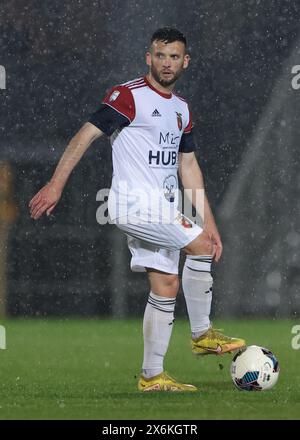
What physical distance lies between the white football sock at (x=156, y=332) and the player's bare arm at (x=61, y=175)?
2.87 feet

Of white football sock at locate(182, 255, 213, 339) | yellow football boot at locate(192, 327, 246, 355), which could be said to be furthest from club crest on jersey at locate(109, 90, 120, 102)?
yellow football boot at locate(192, 327, 246, 355)

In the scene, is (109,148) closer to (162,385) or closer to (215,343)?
(215,343)

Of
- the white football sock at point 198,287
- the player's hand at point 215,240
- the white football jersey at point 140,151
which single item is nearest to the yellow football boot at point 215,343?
the white football sock at point 198,287

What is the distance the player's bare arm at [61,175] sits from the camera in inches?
286

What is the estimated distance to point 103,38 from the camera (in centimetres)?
1520

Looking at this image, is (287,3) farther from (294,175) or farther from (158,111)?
(158,111)

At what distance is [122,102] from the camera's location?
25.2 ft

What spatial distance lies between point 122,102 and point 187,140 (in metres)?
0.67

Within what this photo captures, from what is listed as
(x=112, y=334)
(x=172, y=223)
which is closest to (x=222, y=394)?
(x=172, y=223)

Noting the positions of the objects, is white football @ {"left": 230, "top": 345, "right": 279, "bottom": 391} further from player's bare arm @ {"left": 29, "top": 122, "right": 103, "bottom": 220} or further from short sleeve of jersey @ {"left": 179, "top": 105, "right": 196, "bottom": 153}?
player's bare arm @ {"left": 29, "top": 122, "right": 103, "bottom": 220}

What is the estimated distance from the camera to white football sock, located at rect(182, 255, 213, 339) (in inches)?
315

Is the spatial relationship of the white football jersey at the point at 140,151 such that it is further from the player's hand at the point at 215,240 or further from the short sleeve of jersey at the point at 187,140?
the player's hand at the point at 215,240

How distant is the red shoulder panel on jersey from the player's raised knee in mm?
827

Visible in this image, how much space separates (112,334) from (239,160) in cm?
315
